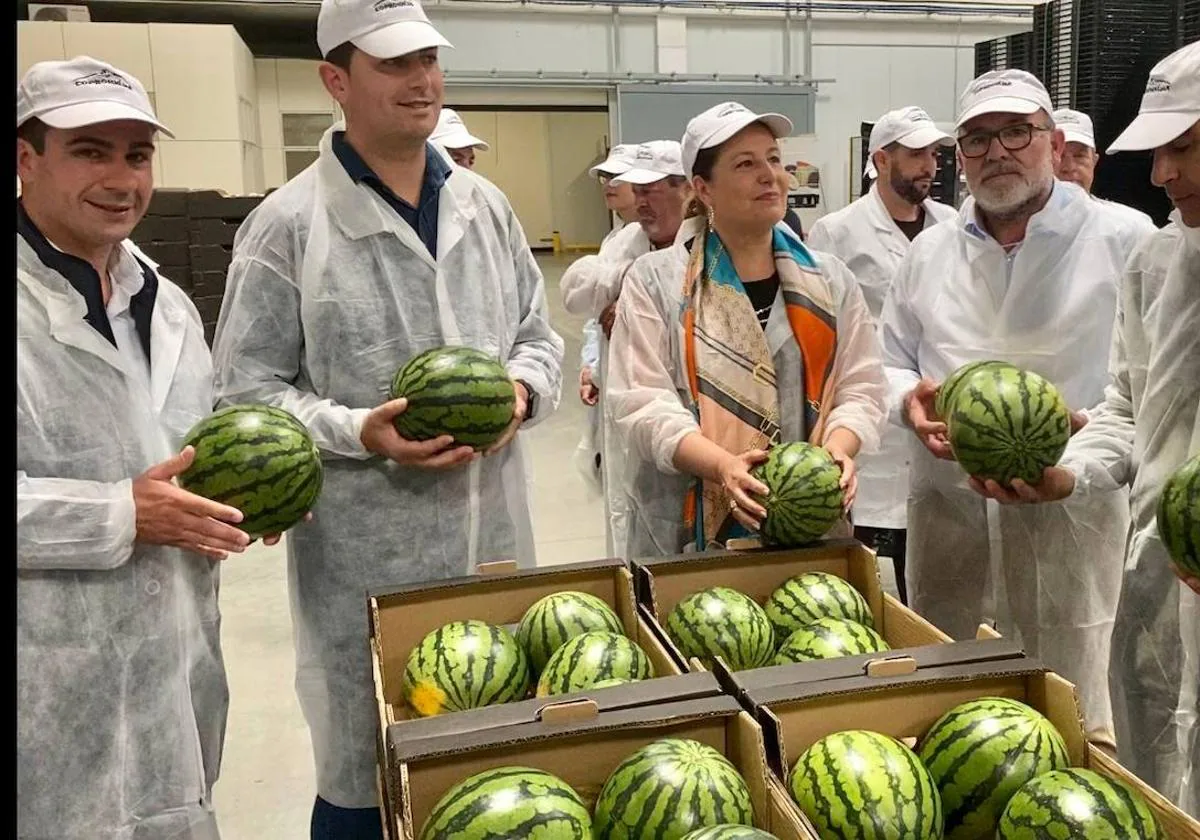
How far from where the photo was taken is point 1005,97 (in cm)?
247

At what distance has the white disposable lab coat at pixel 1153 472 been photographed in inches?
72.1

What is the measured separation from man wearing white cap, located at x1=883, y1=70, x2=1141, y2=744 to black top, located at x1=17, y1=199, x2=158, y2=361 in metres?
1.61

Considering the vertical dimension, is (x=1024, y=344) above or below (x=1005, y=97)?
below

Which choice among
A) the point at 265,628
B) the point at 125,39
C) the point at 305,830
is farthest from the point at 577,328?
the point at 305,830

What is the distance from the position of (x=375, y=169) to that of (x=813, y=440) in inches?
42.2

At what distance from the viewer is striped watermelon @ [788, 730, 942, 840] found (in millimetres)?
1166

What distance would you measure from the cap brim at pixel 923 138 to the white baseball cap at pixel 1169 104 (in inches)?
86.6

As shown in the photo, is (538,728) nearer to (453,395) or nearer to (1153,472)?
(453,395)

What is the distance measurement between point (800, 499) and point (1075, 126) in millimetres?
2947

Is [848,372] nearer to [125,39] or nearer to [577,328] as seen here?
[125,39]

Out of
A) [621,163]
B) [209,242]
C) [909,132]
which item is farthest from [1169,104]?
[209,242]

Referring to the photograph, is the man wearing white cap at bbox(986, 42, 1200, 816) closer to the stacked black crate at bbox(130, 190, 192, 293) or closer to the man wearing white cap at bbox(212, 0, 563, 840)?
the man wearing white cap at bbox(212, 0, 563, 840)

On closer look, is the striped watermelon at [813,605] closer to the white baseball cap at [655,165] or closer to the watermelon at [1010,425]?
the watermelon at [1010,425]

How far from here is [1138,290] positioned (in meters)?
2.00
